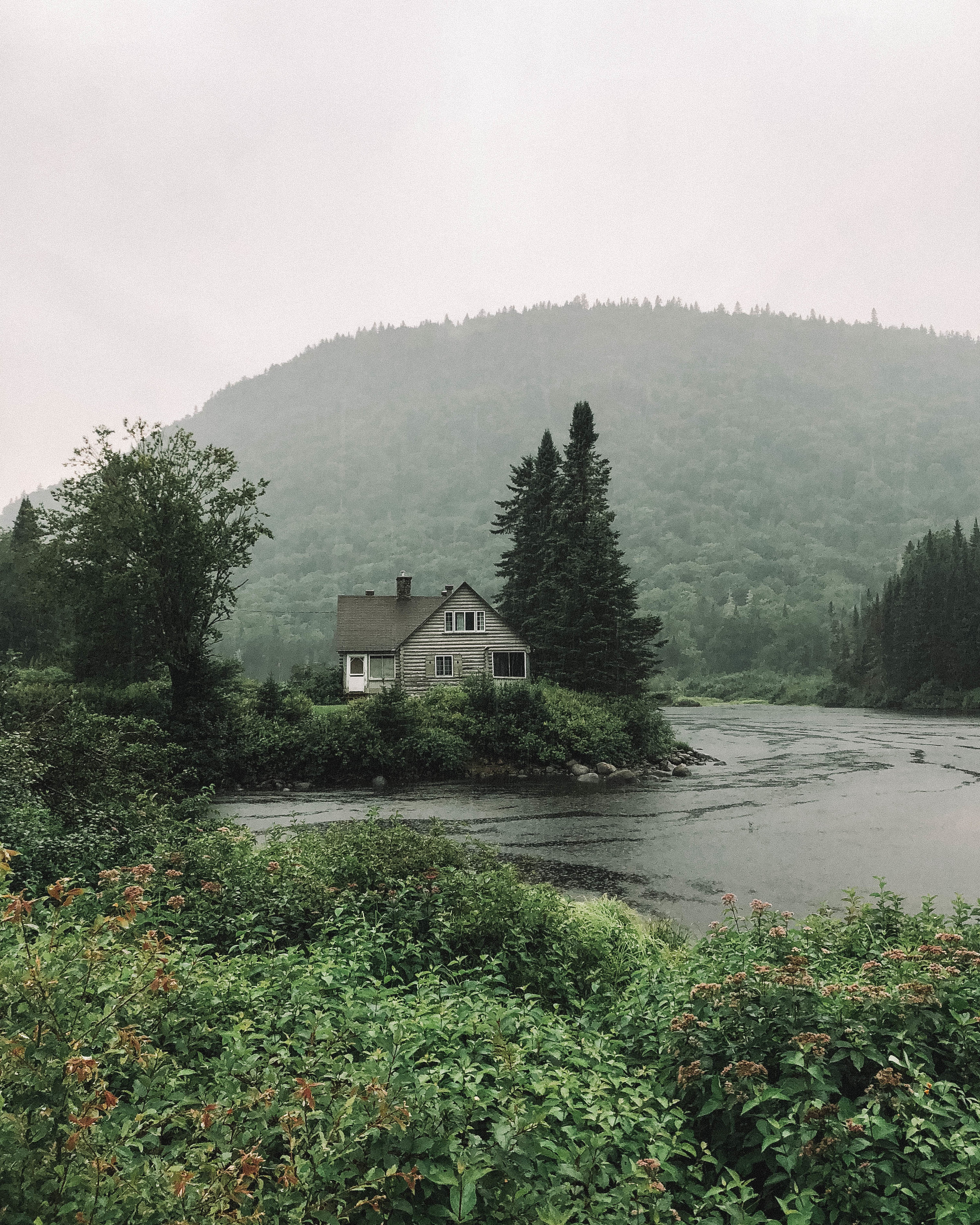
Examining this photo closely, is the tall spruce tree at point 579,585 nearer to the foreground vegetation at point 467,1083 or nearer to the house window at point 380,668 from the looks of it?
the house window at point 380,668

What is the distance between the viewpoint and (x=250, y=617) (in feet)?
357

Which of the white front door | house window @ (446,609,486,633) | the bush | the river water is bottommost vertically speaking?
the river water

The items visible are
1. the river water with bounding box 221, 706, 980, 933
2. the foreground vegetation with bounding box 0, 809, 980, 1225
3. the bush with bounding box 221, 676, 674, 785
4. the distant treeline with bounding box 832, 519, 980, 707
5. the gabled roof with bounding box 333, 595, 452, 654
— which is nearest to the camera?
→ the foreground vegetation with bounding box 0, 809, 980, 1225

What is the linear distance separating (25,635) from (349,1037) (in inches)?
2450

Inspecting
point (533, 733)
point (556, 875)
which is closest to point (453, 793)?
point (533, 733)

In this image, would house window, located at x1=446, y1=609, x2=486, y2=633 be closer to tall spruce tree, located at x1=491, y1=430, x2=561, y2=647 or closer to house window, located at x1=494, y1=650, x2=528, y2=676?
house window, located at x1=494, y1=650, x2=528, y2=676

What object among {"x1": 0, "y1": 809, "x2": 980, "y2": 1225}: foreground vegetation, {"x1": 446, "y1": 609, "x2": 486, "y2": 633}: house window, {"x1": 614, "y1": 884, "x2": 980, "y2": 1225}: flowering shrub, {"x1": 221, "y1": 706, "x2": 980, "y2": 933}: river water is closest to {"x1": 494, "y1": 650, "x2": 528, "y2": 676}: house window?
{"x1": 446, "y1": 609, "x2": 486, "y2": 633}: house window

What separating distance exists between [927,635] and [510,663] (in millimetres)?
53526

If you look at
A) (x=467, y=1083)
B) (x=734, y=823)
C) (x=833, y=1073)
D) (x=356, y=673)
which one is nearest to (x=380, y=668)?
(x=356, y=673)

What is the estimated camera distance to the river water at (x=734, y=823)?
15531mm

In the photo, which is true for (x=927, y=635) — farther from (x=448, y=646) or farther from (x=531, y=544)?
(x=448, y=646)

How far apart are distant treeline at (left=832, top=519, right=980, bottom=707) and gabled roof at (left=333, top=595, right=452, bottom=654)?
53.8 metres

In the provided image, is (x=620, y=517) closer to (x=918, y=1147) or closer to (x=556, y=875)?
(x=556, y=875)

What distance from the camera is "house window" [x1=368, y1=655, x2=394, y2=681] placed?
45062 millimetres
